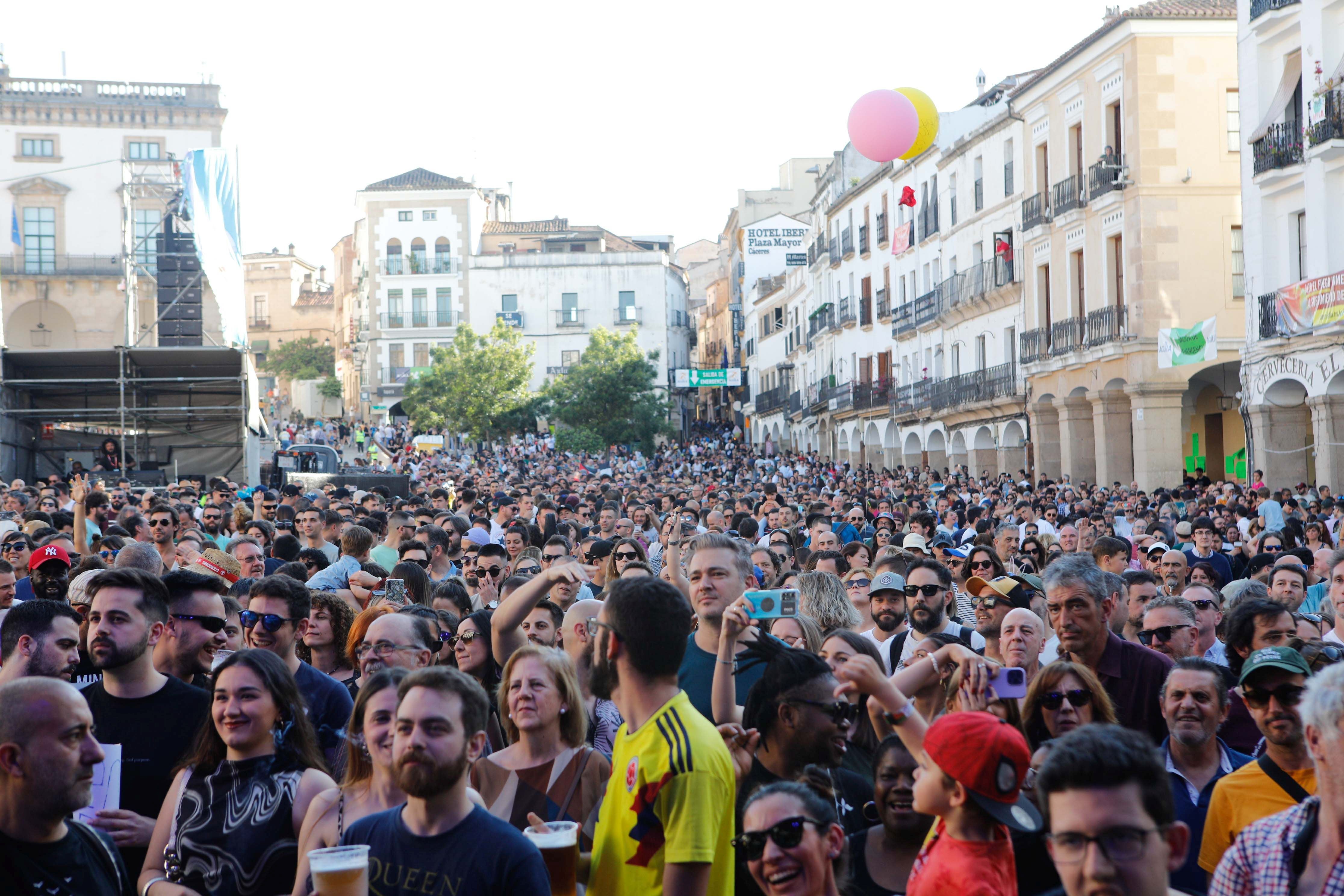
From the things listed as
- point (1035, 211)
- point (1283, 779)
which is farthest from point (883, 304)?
point (1283, 779)

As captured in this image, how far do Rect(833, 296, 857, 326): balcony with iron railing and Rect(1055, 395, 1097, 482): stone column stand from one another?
18366 millimetres

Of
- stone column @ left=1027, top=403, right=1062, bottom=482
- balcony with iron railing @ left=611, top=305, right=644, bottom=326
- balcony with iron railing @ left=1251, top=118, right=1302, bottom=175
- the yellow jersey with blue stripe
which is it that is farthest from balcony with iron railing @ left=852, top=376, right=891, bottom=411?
the yellow jersey with blue stripe

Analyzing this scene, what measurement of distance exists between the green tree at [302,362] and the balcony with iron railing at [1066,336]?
2286 inches

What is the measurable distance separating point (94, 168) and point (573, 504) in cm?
3680

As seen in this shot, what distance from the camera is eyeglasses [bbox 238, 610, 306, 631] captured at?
5.64 m

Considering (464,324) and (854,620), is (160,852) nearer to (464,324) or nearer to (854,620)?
(854,620)

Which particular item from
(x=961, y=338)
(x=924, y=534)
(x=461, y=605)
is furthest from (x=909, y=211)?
(x=461, y=605)

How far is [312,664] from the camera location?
20.7ft

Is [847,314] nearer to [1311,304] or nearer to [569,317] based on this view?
[569,317]

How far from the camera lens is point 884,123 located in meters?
14.2

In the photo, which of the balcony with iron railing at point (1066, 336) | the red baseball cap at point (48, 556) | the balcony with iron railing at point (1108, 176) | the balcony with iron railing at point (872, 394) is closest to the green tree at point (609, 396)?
the balcony with iron railing at point (872, 394)

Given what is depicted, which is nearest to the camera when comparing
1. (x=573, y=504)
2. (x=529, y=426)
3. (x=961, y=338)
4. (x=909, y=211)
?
(x=573, y=504)

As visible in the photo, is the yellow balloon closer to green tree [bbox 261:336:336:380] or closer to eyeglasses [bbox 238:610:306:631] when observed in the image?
eyeglasses [bbox 238:610:306:631]

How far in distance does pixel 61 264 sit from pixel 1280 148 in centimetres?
3995
